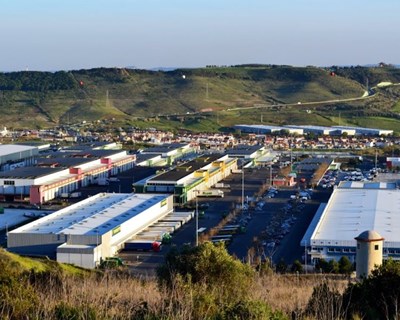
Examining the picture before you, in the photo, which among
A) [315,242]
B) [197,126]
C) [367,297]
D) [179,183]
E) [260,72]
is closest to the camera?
[367,297]

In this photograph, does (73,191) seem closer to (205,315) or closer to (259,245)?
(259,245)

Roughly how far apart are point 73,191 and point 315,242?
30.1 feet

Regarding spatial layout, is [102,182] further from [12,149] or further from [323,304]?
[323,304]

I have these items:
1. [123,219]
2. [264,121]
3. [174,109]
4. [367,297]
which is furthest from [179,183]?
[174,109]

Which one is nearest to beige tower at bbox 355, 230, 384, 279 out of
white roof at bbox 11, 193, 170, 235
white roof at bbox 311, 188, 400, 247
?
white roof at bbox 311, 188, 400, 247

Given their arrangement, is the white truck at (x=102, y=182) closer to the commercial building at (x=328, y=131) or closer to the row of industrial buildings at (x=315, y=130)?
the row of industrial buildings at (x=315, y=130)

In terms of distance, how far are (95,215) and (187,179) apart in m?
5.25

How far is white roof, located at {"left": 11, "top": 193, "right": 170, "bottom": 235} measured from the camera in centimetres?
1288

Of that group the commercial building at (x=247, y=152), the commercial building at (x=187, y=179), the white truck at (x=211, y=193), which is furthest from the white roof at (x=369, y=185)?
the commercial building at (x=247, y=152)

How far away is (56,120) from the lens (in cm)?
4138

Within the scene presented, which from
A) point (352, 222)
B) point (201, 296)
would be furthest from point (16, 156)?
point (201, 296)

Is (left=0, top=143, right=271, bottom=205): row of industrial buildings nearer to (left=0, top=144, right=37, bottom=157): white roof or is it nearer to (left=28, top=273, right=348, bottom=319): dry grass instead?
(left=0, top=144, right=37, bottom=157): white roof

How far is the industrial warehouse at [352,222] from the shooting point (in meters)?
12.1

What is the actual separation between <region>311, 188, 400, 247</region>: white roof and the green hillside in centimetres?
2190
